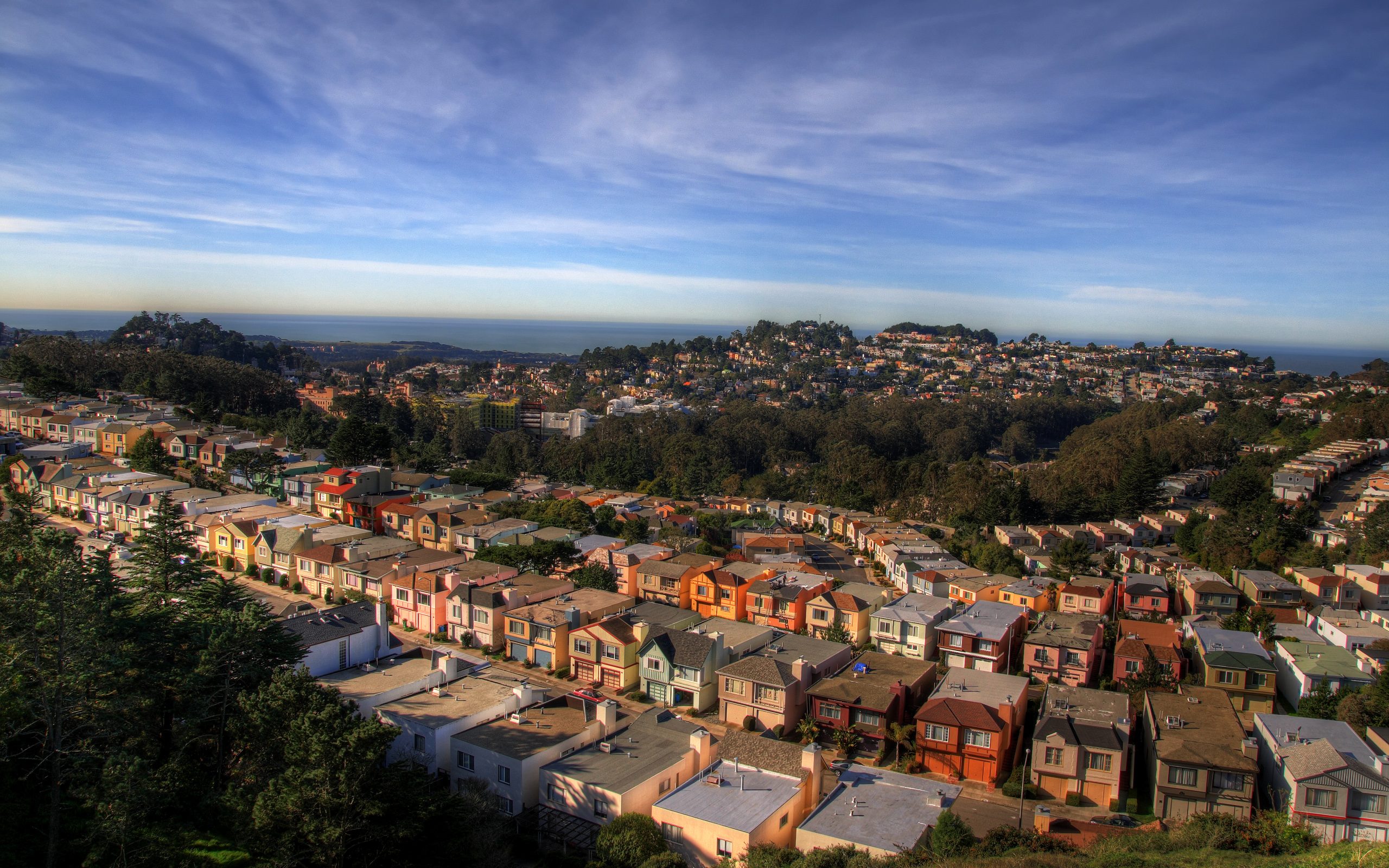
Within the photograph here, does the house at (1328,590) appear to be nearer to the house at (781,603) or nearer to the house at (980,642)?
the house at (980,642)

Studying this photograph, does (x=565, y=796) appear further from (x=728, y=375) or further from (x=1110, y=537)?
(x=728, y=375)

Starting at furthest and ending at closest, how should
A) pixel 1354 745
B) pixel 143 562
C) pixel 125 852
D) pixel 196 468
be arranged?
1. pixel 196 468
2. pixel 143 562
3. pixel 1354 745
4. pixel 125 852

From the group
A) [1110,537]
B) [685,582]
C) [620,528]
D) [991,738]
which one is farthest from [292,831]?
[1110,537]

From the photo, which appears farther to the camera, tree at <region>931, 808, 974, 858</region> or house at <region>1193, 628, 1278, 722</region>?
house at <region>1193, 628, 1278, 722</region>

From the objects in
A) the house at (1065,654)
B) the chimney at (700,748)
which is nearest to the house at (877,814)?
the chimney at (700,748)

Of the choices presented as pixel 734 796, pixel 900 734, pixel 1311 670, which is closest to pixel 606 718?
pixel 734 796

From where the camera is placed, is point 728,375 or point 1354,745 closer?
point 1354,745

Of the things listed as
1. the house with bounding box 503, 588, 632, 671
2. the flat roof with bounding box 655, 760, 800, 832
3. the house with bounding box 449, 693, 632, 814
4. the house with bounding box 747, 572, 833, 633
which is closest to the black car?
the flat roof with bounding box 655, 760, 800, 832

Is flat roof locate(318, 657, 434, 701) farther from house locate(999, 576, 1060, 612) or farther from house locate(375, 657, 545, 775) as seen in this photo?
house locate(999, 576, 1060, 612)
